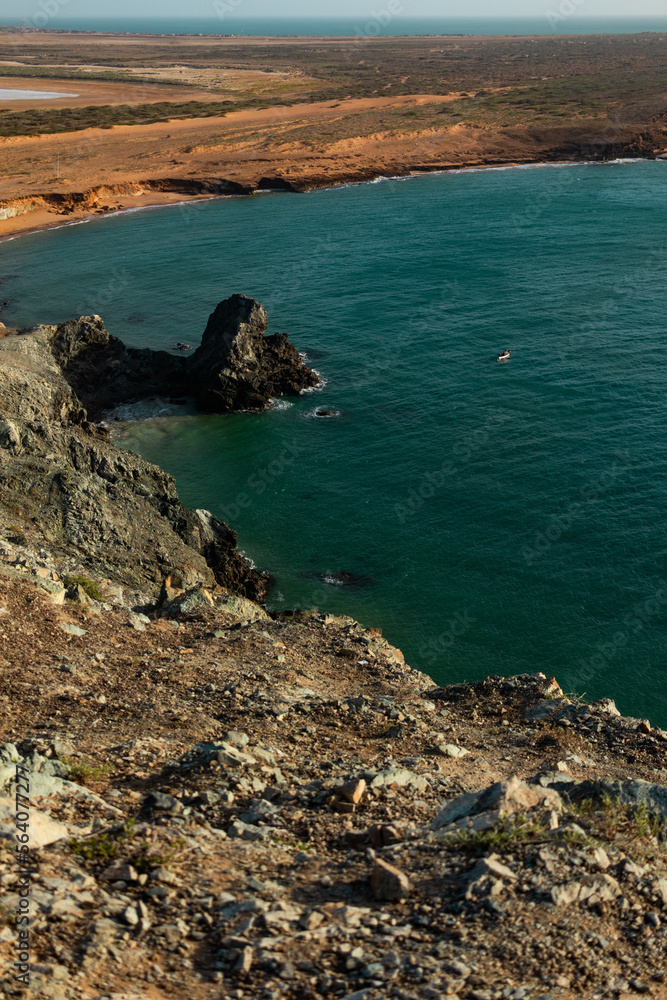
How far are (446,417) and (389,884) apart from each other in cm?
3996

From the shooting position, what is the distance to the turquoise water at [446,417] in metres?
33.6

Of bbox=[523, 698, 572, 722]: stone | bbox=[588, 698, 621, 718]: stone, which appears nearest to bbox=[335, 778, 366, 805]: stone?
bbox=[523, 698, 572, 722]: stone

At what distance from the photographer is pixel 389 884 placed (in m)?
11.0

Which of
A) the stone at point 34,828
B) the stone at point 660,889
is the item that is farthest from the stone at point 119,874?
the stone at point 660,889

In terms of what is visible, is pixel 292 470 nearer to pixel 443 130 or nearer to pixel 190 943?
pixel 190 943

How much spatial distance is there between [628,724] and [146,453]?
35.2 metres

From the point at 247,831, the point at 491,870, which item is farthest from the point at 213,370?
the point at 491,870

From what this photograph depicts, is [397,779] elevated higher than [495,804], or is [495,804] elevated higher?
[495,804]

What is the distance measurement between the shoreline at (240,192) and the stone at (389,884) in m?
91.7

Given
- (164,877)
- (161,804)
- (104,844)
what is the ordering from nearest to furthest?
(164,877) → (104,844) → (161,804)

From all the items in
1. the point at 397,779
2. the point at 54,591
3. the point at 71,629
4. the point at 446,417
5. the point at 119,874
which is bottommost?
the point at 446,417

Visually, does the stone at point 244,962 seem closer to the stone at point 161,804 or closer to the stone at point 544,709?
the stone at point 161,804

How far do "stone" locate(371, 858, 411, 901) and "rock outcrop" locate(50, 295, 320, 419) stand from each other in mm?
43529

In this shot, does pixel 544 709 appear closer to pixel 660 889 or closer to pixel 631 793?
pixel 631 793
